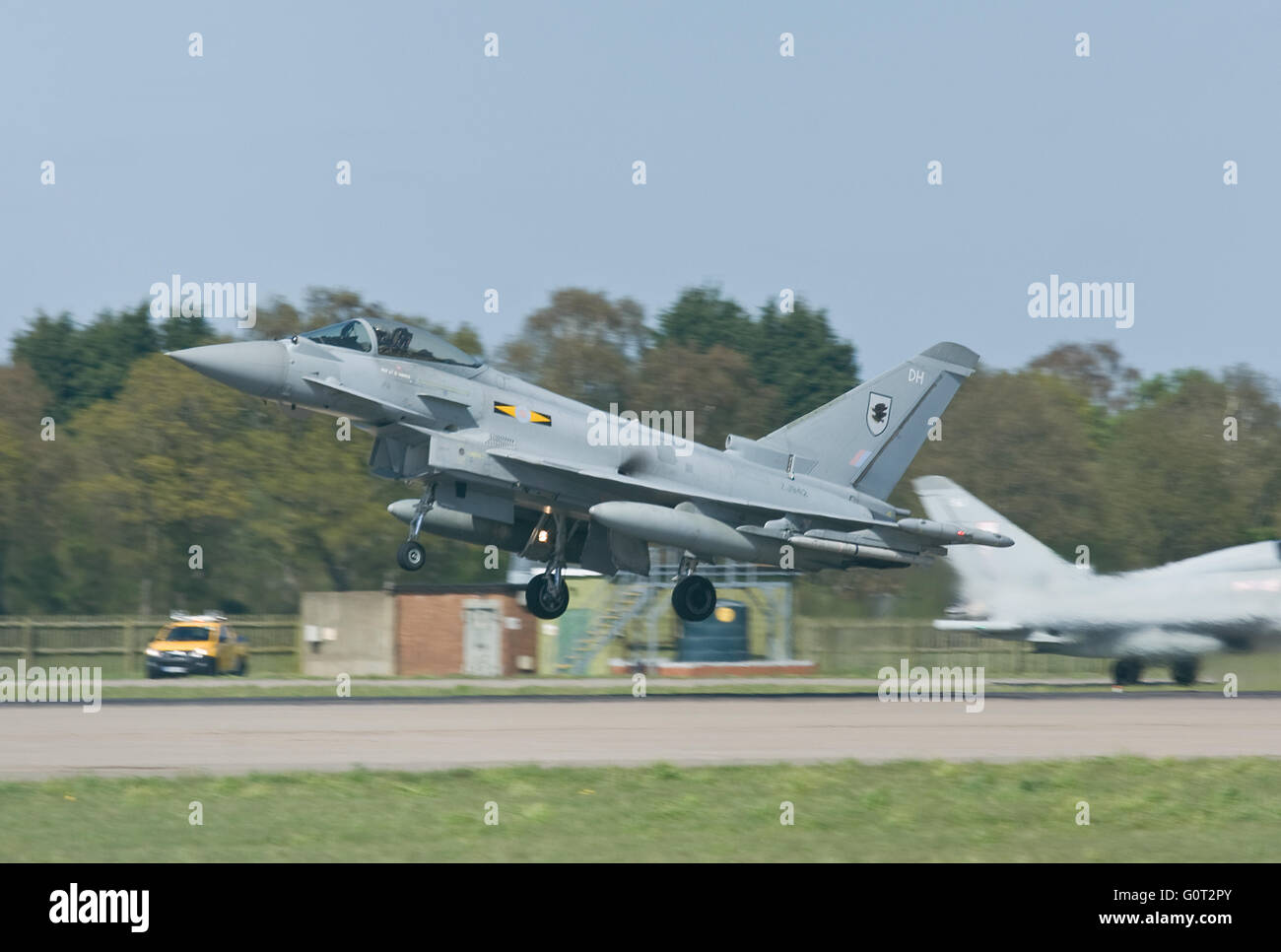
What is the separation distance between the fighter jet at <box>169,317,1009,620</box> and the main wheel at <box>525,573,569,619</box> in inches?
1.1

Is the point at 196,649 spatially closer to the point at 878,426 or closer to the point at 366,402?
the point at 366,402

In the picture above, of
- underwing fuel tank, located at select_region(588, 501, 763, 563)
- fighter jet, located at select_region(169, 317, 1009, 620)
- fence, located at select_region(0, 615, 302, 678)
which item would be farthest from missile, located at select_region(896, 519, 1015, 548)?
fence, located at select_region(0, 615, 302, 678)

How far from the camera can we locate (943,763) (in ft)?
47.3

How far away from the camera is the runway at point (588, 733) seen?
14680 mm

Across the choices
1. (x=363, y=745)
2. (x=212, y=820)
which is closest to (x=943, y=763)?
(x=363, y=745)

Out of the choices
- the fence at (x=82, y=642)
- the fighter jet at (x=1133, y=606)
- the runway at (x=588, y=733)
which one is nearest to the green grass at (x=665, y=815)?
the runway at (x=588, y=733)

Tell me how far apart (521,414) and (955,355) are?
9.05 meters

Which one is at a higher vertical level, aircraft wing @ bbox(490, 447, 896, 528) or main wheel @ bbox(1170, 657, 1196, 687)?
aircraft wing @ bbox(490, 447, 896, 528)

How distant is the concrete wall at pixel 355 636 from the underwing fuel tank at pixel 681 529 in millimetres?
11674

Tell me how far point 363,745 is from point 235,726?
267 centimetres

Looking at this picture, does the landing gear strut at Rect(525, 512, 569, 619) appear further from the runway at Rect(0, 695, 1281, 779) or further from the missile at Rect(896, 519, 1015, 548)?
the missile at Rect(896, 519, 1015, 548)

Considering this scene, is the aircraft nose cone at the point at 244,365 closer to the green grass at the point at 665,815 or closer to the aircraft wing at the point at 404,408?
the aircraft wing at the point at 404,408

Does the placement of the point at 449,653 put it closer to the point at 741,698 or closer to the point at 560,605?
the point at 560,605

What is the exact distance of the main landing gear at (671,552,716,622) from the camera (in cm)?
2616
